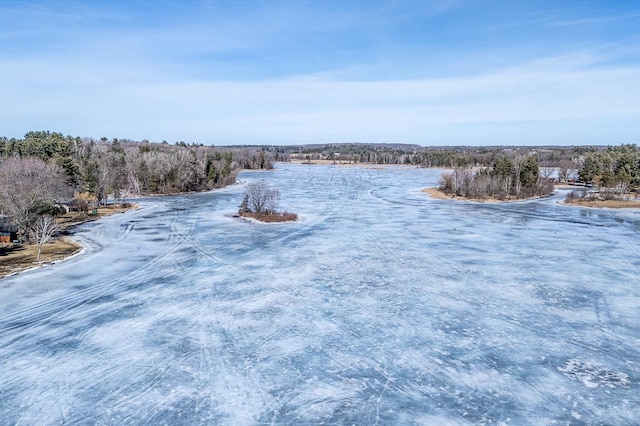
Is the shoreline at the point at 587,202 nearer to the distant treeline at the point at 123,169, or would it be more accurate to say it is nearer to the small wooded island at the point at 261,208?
the small wooded island at the point at 261,208

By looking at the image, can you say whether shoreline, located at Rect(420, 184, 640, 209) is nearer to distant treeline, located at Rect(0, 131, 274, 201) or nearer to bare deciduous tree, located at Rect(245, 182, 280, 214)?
bare deciduous tree, located at Rect(245, 182, 280, 214)

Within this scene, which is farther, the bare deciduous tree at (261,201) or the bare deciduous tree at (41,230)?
the bare deciduous tree at (261,201)

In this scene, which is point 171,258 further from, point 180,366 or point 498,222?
point 498,222

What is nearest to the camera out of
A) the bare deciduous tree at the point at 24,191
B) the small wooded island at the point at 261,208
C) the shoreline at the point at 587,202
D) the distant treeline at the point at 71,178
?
the bare deciduous tree at the point at 24,191

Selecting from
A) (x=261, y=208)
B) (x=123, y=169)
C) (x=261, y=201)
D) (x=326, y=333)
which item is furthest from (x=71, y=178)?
(x=326, y=333)

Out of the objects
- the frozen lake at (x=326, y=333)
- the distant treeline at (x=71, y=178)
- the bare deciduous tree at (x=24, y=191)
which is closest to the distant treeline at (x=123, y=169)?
the distant treeline at (x=71, y=178)
